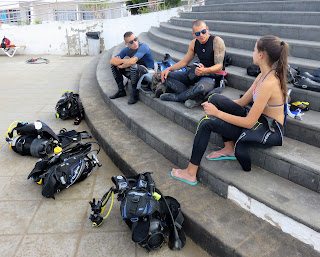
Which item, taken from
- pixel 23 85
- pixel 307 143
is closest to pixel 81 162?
pixel 307 143

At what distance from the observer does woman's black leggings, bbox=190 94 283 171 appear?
281 centimetres

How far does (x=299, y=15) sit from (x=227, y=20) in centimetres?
226

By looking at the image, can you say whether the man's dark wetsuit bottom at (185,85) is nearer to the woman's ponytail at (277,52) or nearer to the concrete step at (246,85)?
the concrete step at (246,85)

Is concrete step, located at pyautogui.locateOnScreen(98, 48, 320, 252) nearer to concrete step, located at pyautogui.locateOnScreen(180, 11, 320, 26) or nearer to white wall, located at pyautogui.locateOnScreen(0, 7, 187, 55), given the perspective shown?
concrete step, located at pyautogui.locateOnScreen(180, 11, 320, 26)

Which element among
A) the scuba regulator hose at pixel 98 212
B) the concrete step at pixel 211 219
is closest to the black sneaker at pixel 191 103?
the concrete step at pixel 211 219

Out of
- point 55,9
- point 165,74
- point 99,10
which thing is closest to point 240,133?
point 165,74

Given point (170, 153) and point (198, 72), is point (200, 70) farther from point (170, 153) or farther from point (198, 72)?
point (170, 153)

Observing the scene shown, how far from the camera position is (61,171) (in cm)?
334

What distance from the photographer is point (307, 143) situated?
3.17m

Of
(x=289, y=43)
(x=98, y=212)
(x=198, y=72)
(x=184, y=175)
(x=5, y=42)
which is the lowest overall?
(x=98, y=212)

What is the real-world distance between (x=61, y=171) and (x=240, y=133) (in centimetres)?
212

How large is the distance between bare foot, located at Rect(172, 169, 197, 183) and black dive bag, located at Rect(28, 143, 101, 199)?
1.17 metres

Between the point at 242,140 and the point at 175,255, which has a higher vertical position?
the point at 242,140

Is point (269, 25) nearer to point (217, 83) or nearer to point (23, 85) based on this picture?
point (217, 83)
